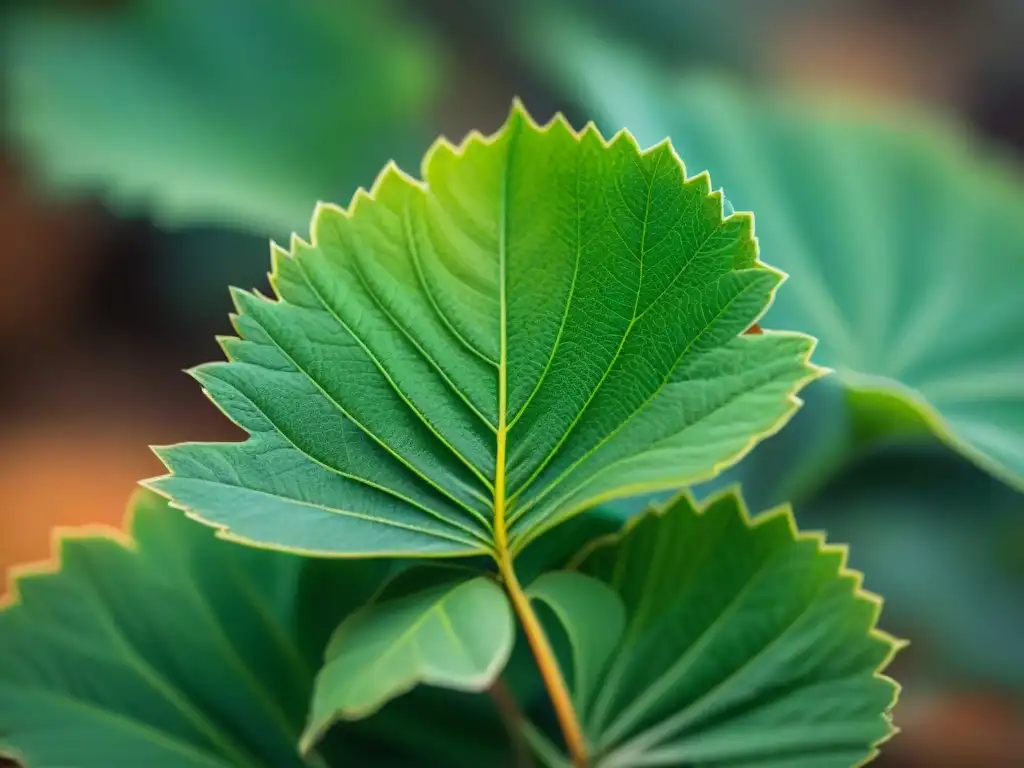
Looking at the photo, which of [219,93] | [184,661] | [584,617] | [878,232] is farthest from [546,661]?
[219,93]

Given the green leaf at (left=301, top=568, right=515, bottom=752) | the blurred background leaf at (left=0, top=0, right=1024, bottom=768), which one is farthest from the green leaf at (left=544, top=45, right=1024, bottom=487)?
the green leaf at (left=301, top=568, right=515, bottom=752)

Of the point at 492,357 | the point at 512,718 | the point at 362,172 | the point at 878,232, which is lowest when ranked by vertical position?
the point at 512,718

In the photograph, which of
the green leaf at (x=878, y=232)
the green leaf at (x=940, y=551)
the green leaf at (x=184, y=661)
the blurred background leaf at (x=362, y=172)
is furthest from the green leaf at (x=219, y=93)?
the green leaf at (x=940, y=551)

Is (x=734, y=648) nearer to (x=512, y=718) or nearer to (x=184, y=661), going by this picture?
(x=512, y=718)

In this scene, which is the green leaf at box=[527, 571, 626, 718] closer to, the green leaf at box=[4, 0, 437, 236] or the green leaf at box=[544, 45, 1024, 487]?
the green leaf at box=[544, 45, 1024, 487]

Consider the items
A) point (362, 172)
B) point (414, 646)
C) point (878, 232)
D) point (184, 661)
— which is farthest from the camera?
point (362, 172)

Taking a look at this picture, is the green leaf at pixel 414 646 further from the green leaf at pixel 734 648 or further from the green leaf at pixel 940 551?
the green leaf at pixel 940 551
